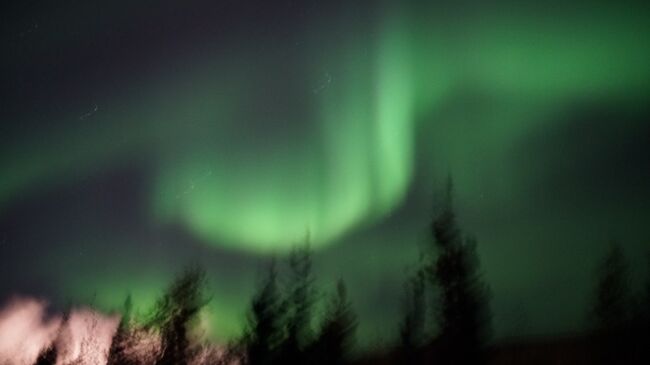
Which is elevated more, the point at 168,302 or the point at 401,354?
the point at 168,302

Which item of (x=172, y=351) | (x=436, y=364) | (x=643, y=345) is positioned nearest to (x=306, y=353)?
(x=172, y=351)

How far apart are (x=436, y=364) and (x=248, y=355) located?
45.8 ft

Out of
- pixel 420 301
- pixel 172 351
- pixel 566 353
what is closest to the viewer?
pixel 420 301

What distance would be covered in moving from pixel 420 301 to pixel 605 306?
33.3 ft

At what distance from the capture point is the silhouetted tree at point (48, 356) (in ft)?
151

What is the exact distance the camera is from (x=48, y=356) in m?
46.2

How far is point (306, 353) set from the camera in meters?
35.6

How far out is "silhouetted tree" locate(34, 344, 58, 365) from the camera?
45875mm

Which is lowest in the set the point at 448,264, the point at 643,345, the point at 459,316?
the point at 643,345

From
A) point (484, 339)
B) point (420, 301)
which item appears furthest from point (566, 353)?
point (484, 339)

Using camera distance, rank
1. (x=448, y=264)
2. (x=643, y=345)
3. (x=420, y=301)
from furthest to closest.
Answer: (x=420, y=301) → (x=448, y=264) → (x=643, y=345)

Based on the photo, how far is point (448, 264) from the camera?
88.4 feet

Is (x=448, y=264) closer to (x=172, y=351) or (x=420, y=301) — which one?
(x=420, y=301)

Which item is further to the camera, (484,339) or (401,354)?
(401,354)
